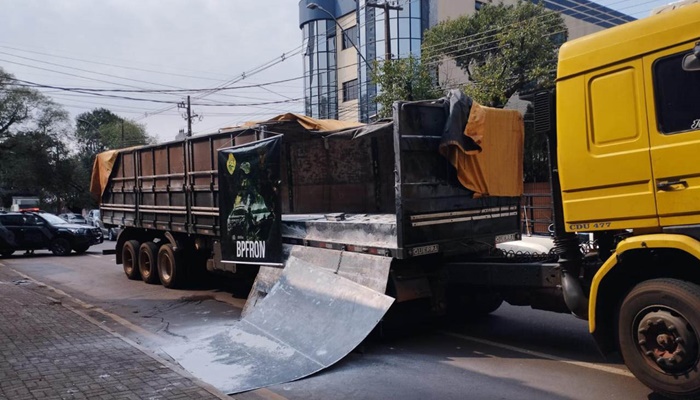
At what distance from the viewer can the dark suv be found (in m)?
20.2

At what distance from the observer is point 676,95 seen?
434 centimetres

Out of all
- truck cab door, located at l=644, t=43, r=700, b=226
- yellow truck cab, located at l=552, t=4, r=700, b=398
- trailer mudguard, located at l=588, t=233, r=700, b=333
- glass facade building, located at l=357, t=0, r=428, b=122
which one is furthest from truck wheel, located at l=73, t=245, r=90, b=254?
truck cab door, located at l=644, t=43, r=700, b=226

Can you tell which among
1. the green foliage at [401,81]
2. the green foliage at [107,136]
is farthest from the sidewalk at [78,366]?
the green foliage at [107,136]

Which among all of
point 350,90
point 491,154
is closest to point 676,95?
point 491,154

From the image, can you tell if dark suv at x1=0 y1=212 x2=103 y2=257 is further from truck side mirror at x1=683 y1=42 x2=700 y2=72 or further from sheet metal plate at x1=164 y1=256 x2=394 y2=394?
truck side mirror at x1=683 y1=42 x2=700 y2=72

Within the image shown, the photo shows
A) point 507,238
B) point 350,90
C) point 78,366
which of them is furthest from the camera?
point 350,90

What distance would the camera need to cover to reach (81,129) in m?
60.8

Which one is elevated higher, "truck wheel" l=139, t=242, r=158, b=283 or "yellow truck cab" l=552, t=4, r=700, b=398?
"yellow truck cab" l=552, t=4, r=700, b=398

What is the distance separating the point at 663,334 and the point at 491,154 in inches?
133

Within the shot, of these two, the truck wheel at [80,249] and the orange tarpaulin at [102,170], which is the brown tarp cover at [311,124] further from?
the truck wheel at [80,249]

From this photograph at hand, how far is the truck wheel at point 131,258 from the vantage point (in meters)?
13.3

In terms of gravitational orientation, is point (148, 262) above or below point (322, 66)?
below

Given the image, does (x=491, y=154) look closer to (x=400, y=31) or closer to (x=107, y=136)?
(x=400, y=31)

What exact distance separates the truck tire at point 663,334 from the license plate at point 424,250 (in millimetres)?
2447
